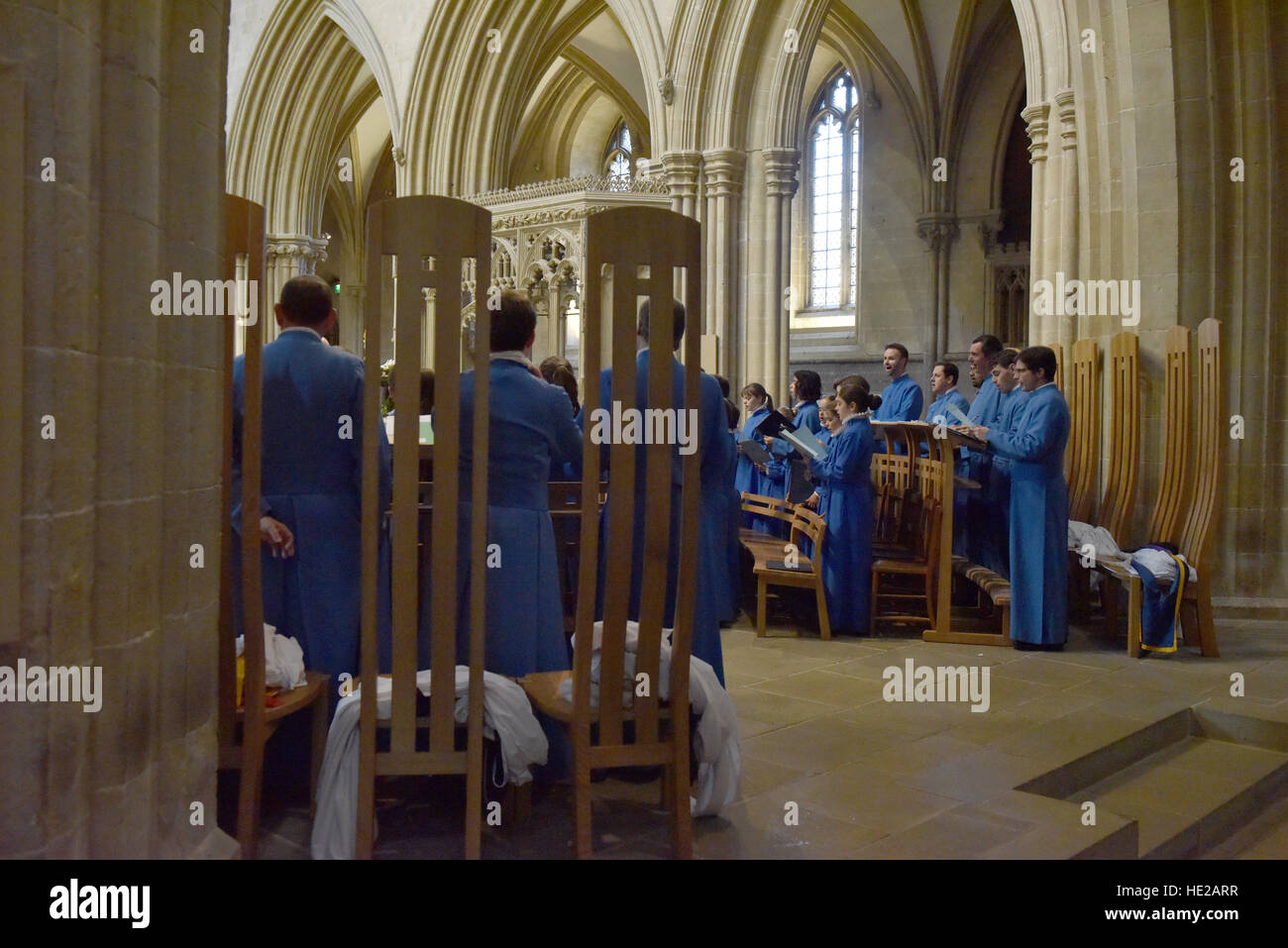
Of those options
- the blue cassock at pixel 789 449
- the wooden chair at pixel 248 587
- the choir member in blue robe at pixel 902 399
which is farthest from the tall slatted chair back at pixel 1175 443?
the wooden chair at pixel 248 587

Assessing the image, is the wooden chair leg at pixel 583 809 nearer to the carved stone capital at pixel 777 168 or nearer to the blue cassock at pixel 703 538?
the blue cassock at pixel 703 538

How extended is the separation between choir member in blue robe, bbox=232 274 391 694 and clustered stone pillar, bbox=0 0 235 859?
2.59 feet

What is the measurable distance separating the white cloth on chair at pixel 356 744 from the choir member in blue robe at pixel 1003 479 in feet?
12.6

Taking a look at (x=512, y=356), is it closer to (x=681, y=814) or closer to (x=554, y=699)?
(x=554, y=699)

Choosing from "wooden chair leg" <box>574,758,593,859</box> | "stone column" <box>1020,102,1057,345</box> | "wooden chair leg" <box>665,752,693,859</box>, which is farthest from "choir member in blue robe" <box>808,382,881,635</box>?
"wooden chair leg" <box>574,758,593,859</box>

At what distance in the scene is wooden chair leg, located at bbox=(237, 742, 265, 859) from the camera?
278cm

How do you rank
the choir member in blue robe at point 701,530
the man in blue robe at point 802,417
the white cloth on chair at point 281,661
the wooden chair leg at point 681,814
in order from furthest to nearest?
the man in blue robe at point 802,417, the choir member in blue robe at point 701,530, the white cloth on chair at point 281,661, the wooden chair leg at point 681,814

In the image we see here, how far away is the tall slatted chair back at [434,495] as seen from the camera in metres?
2.61

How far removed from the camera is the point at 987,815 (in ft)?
10.9

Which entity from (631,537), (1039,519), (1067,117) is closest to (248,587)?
(631,537)

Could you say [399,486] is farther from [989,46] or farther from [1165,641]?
[989,46]

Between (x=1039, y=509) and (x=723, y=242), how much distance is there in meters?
5.65

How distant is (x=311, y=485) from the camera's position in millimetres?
3422

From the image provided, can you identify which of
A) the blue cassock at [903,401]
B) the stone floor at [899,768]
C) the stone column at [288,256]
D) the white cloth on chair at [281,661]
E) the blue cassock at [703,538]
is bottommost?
the stone floor at [899,768]
